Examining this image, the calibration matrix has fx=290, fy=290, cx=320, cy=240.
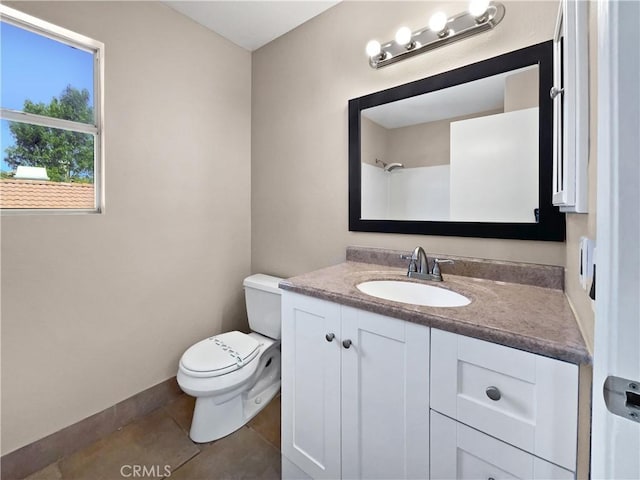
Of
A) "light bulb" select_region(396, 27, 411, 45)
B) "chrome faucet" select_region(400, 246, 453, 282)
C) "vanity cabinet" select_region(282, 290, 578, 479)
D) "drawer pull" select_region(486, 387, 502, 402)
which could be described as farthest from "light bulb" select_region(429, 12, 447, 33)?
"drawer pull" select_region(486, 387, 502, 402)

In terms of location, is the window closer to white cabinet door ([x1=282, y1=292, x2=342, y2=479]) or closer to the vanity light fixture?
white cabinet door ([x1=282, y1=292, x2=342, y2=479])

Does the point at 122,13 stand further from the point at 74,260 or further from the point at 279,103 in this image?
the point at 74,260

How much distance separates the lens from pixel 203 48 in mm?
1851

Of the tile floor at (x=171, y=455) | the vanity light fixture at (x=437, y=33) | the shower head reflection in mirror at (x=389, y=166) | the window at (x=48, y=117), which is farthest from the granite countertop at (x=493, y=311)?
the window at (x=48, y=117)

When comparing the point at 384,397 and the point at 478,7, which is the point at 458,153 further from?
the point at 384,397

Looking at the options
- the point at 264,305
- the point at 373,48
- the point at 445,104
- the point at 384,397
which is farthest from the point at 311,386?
the point at 373,48

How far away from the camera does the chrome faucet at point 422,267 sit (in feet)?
4.16

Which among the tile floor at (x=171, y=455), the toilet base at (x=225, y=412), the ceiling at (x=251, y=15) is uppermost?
the ceiling at (x=251, y=15)

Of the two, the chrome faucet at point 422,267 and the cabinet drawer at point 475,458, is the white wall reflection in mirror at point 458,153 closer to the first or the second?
the chrome faucet at point 422,267

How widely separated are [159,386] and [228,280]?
741 mm

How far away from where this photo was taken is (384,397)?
93 centimetres

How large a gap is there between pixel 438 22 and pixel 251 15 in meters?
1.12

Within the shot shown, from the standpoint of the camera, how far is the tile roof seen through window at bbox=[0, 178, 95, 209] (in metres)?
1.26

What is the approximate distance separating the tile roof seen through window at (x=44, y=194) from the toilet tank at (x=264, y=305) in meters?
0.97
